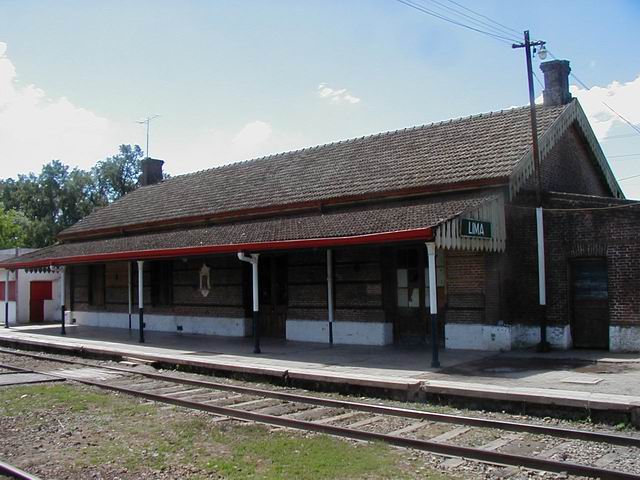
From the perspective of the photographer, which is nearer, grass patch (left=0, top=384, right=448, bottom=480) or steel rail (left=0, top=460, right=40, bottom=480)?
steel rail (left=0, top=460, right=40, bottom=480)

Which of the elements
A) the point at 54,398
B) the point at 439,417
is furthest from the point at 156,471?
the point at 54,398

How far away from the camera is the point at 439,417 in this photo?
852 cm

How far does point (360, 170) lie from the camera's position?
60.0 ft

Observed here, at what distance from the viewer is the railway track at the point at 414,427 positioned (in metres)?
6.57

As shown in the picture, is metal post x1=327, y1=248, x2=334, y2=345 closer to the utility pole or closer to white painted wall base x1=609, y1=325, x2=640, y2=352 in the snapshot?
the utility pole

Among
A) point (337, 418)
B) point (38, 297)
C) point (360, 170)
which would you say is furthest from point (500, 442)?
point (38, 297)

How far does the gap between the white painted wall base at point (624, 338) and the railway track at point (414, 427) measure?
6.62 meters

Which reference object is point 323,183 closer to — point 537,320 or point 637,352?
point 537,320

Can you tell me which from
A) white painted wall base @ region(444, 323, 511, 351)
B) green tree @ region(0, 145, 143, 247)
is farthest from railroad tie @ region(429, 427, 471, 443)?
green tree @ region(0, 145, 143, 247)

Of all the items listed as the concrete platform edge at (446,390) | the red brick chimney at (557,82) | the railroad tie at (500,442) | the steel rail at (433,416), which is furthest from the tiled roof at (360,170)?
the railroad tie at (500,442)

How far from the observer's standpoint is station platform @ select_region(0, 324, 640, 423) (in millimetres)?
8977

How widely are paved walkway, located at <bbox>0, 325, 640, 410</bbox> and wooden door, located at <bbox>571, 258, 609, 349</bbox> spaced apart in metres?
0.61

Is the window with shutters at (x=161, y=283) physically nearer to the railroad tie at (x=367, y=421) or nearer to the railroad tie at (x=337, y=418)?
the railroad tie at (x=337, y=418)

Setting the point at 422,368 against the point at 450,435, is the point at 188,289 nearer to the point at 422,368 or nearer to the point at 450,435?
the point at 422,368
